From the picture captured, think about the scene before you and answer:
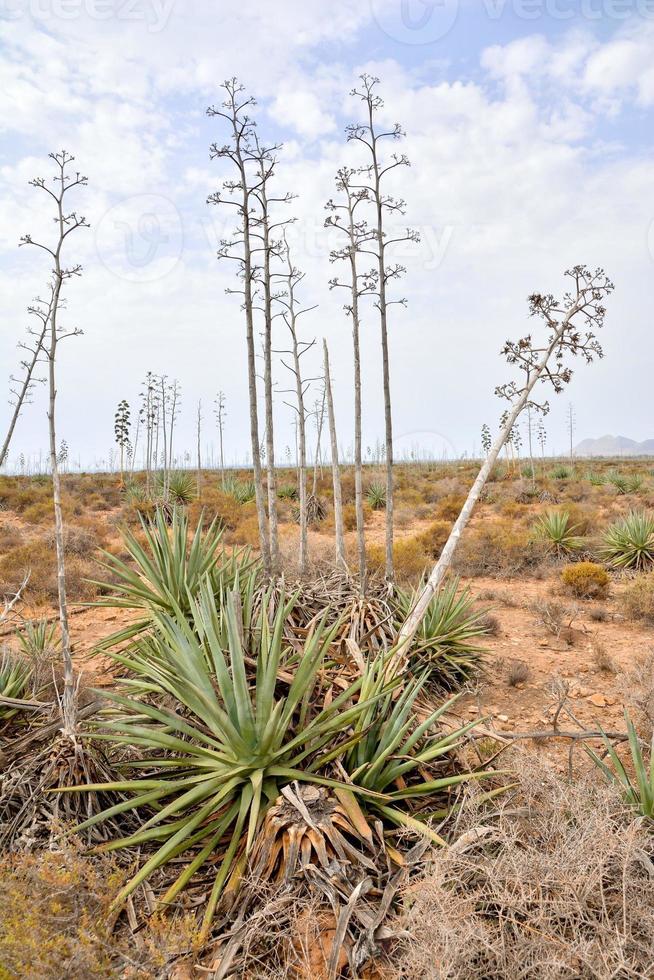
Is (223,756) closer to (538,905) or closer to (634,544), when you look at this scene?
(538,905)

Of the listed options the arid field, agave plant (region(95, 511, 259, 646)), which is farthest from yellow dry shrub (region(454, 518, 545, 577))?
agave plant (region(95, 511, 259, 646))

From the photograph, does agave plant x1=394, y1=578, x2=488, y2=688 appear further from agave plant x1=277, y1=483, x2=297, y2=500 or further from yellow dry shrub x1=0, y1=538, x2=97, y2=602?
agave plant x1=277, y1=483, x2=297, y2=500

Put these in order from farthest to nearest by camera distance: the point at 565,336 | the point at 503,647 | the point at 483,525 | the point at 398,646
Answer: the point at 483,525 → the point at 503,647 → the point at 565,336 → the point at 398,646

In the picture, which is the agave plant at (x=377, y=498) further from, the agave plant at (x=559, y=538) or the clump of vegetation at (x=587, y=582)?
the clump of vegetation at (x=587, y=582)

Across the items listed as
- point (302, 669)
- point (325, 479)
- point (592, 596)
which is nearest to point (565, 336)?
point (302, 669)

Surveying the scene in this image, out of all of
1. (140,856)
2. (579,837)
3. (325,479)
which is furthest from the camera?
(325,479)

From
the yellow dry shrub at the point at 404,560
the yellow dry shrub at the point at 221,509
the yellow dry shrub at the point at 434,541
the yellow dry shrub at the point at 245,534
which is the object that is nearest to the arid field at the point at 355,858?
the yellow dry shrub at the point at 404,560

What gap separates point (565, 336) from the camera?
17.5ft

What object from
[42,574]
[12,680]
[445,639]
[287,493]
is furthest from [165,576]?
[287,493]

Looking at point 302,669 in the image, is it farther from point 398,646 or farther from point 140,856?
point 140,856

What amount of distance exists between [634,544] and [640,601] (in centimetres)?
297

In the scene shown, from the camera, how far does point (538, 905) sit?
2258 mm

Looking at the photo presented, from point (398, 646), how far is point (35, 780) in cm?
228

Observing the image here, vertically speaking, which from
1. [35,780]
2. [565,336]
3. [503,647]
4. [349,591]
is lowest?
[503,647]
